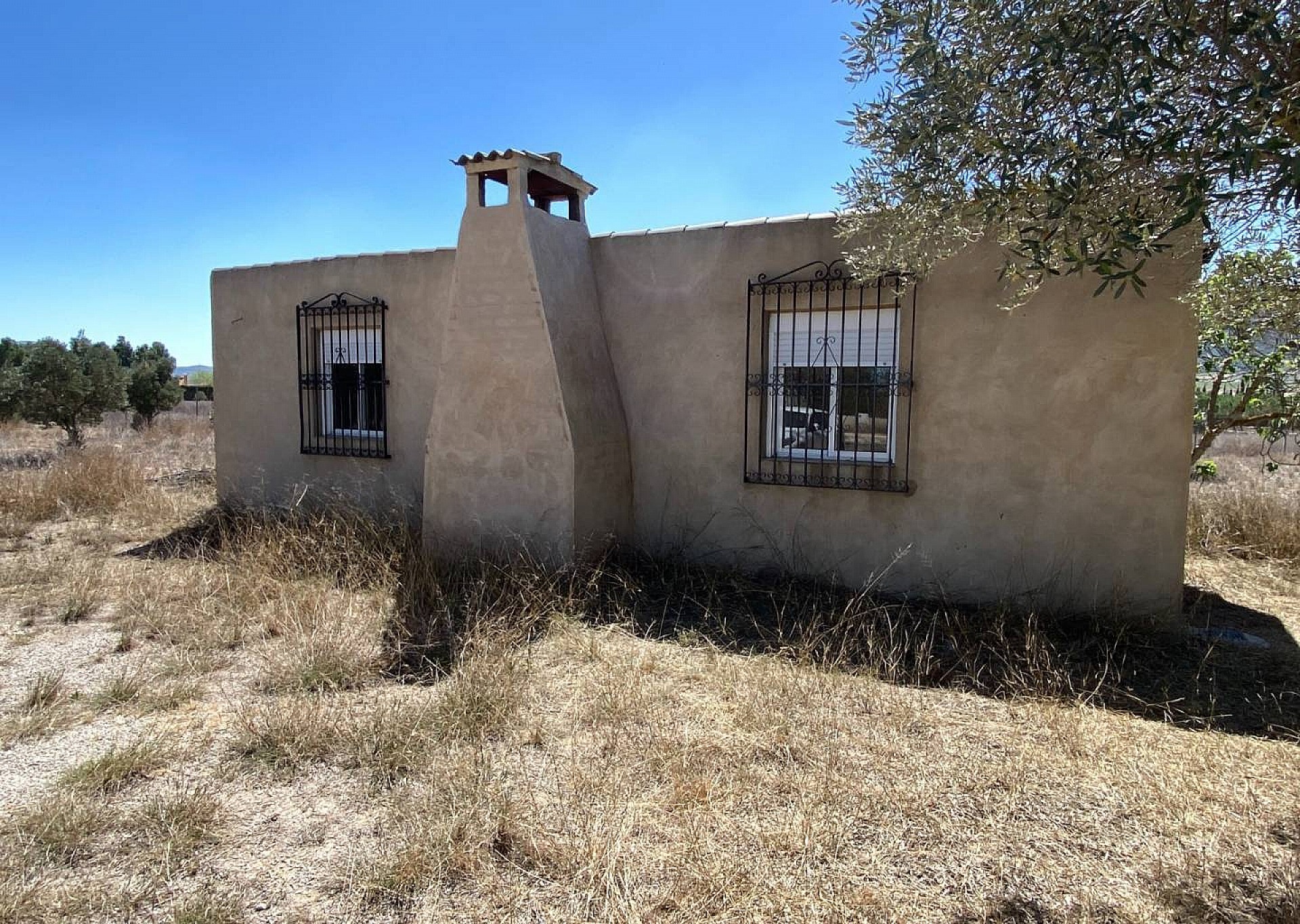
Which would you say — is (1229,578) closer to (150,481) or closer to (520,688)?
(520,688)

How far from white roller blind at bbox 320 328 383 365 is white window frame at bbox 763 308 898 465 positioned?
431 centimetres

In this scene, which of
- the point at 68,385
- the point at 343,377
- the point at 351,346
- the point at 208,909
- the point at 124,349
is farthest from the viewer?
the point at 124,349

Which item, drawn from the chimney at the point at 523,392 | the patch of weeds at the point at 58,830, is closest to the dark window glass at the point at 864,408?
the chimney at the point at 523,392

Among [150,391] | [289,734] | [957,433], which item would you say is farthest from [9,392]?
[957,433]

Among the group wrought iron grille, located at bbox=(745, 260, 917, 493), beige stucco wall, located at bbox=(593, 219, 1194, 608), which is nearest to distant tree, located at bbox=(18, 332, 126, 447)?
beige stucco wall, located at bbox=(593, 219, 1194, 608)

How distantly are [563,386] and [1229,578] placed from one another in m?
6.20

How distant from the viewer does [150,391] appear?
20.4 meters

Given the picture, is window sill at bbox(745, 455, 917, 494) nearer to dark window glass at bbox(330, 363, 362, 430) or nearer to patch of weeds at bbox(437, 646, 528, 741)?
patch of weeds at bbox(437, 646, 528, 741)

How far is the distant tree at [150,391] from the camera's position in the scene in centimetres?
2017

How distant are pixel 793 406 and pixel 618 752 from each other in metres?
3.65

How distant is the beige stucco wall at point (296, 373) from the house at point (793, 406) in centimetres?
15

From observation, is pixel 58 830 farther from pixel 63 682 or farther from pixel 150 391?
pixel 150 391

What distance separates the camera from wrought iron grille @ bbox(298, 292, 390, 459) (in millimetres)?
8094

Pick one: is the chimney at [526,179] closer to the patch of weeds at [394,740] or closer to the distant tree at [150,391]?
the patch of weeds at [394,740]
